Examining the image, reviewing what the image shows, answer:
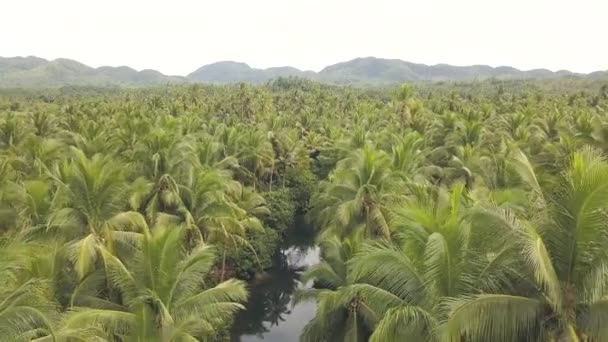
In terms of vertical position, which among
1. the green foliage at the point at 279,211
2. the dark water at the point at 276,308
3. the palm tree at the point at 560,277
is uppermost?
the palm tree at the point at 560,277

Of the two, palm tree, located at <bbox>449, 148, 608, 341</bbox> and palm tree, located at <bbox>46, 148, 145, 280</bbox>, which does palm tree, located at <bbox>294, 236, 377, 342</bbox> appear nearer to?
palm tree, located at <bbox>449, 148, 608, 341</bbox>

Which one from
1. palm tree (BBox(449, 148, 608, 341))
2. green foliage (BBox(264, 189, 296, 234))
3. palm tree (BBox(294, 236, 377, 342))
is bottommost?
green foliage (BBox(264, 189, 296, 234))

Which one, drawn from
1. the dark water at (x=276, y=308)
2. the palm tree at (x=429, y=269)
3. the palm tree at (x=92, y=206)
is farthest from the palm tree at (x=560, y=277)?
the dark water at (x=276, y=308)

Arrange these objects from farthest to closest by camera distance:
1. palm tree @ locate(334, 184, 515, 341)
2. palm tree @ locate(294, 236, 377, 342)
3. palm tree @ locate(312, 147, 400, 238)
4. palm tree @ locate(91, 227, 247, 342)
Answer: palm tree @ locate(312, 147, 400, 238) < palm tree @ locate(294, 236, 377, 342) < palm tree @ locate(91, 227, 247, 342) < palm tree @ locate(334, 184, 515, 341)

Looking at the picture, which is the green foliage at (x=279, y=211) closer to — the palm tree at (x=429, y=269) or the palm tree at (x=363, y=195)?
the palm tree at (x=363, y=195)

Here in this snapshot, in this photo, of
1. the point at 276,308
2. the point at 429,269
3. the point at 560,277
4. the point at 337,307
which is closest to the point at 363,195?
the point at 337,307

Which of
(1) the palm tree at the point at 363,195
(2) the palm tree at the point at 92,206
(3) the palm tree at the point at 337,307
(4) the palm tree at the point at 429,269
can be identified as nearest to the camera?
(4) the palm tree at the point at 429,269

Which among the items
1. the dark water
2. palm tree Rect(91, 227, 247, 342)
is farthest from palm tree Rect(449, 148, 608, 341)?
the dark water

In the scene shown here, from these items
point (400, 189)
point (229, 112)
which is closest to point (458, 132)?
point (400, 189)
